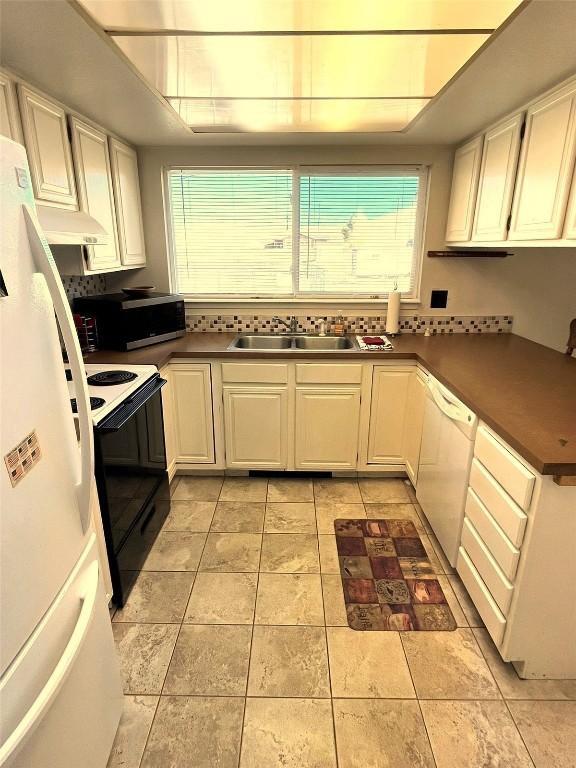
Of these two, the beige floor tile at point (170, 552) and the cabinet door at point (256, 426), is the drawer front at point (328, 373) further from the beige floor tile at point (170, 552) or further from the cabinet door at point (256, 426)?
the beige floor tile at point (170, 552)

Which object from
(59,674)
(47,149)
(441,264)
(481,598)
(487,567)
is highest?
(47,149)

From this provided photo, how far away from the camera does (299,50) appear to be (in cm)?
147

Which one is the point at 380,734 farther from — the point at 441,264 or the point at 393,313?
the point at 441,264

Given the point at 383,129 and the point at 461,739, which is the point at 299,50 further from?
the point at 461,739

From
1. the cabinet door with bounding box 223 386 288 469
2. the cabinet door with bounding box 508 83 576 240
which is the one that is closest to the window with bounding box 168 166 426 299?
the cabinet door with bounding box 223 386 288 469

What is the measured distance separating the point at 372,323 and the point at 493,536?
1.87 m

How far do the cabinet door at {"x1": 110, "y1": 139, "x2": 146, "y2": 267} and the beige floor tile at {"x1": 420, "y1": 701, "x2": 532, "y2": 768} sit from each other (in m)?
2.77

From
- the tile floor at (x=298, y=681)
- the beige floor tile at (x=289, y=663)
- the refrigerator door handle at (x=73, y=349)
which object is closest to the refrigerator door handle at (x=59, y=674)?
the refrigerator door handle at (x=73, y=349)

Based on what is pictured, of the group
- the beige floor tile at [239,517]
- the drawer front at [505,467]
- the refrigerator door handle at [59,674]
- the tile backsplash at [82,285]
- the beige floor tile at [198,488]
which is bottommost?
the beige floor tile at [239,517]

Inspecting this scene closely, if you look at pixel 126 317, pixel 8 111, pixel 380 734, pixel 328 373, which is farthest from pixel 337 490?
pixel 8 111

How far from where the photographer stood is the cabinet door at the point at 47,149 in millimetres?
1721

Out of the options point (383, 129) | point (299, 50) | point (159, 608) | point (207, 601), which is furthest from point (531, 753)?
point (383, 129)

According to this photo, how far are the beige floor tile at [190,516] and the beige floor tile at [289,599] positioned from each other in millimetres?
549

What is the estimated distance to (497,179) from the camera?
228 centimetres
